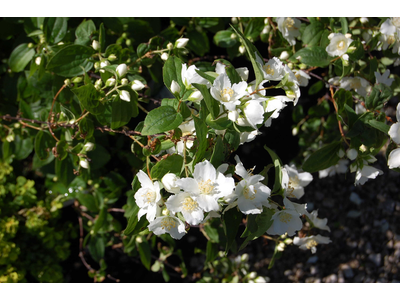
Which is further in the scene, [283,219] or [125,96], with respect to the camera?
[125,96]

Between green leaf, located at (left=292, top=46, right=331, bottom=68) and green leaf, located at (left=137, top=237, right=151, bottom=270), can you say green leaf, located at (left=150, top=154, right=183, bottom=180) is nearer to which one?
green leaf, located at (left=292, top=46, right=331, bottom=68)

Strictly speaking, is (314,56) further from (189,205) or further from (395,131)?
(189,205)

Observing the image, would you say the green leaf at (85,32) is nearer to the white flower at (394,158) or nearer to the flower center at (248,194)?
the flower center at (248,194)

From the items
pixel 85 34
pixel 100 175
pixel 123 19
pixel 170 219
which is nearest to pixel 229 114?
pixel 170 219

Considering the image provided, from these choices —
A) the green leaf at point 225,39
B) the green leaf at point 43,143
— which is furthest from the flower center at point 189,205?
the green leaf at point 225,39

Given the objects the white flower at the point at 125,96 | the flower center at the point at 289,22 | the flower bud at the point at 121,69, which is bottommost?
the white flower at the point at 125,96

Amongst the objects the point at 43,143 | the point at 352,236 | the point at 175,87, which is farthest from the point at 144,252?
the point at 352,236
